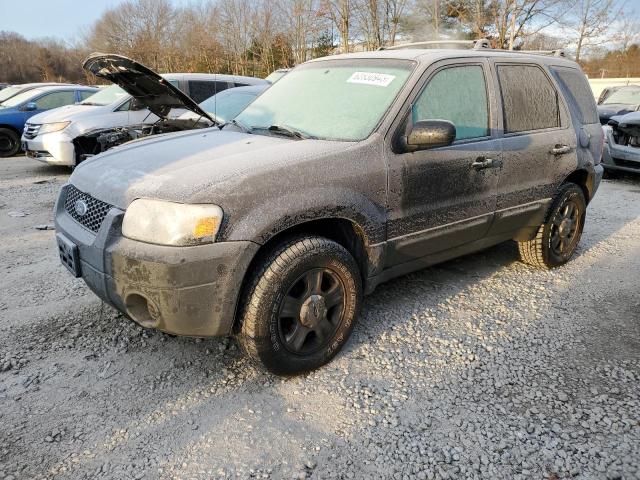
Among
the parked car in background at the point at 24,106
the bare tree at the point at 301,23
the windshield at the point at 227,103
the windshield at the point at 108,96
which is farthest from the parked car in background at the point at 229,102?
the bare tree at the point at 301,23

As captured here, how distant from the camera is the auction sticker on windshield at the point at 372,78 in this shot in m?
3.27

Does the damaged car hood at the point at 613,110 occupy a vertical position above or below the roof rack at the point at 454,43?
below

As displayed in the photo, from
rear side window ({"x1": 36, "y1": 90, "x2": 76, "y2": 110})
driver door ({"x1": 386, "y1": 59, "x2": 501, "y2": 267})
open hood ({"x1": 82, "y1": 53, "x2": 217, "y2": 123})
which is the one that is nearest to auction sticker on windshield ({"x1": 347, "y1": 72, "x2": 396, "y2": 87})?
driver door ({"x1": 386, "y1": 59, "x2": 501, "y2": 267})

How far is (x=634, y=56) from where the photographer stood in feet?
106

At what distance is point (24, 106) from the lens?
11.3 metres

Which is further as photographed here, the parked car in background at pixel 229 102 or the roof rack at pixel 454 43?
the parked car in background at pixel 229 102

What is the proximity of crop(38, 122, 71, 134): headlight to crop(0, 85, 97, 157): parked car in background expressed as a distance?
10.2 ft

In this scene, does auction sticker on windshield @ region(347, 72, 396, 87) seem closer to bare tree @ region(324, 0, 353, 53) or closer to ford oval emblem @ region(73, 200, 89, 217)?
ford oval emblem @ region(73, 200, 89, 217)

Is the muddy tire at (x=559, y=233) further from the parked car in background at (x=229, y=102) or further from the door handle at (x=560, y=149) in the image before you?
the parked car in background at (x=229, y=102)

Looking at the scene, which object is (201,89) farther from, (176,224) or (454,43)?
(176,224)

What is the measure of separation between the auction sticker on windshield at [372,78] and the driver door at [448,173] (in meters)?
0.22

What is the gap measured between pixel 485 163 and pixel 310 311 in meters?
1.71

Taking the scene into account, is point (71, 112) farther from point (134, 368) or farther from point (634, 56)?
point (634, 56)

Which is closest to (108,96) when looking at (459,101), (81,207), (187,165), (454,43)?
(454,43)
